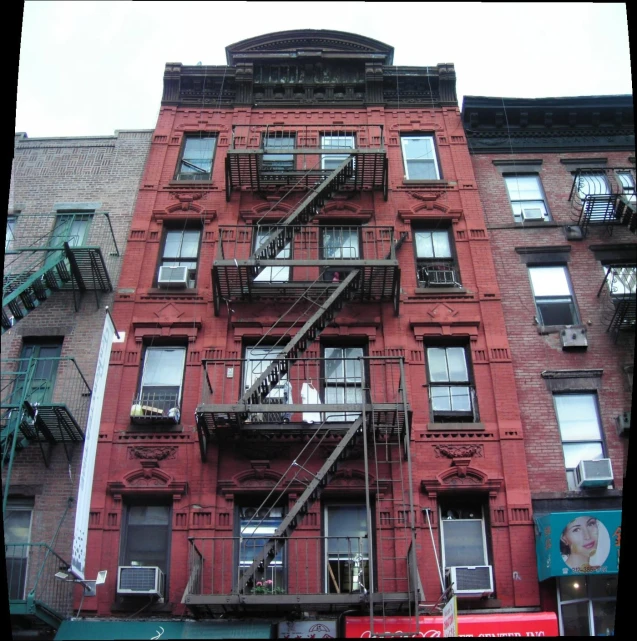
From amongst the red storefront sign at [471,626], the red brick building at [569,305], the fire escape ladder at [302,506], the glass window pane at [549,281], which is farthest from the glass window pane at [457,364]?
the red storefront sign at [471,626]

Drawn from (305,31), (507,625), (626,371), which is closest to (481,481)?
(507,625)

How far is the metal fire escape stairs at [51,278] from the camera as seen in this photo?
640 inches

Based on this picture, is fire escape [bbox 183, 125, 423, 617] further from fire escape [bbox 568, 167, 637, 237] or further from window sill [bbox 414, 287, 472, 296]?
fire escape [bbox 568, 167, 637, 237]

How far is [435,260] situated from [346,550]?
701cm

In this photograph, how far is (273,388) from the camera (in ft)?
51.5

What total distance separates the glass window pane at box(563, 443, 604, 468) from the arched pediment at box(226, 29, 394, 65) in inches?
469

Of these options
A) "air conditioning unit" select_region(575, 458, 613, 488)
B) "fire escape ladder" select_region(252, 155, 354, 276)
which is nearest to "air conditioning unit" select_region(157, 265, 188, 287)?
"fire escape ladder" select_region(252, 155, 354, 276)

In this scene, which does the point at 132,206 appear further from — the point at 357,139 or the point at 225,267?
the point at 357,139

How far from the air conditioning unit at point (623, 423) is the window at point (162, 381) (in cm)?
850

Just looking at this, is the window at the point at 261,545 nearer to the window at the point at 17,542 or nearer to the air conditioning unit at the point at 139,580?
the air conditioning unit at the point at 139,580

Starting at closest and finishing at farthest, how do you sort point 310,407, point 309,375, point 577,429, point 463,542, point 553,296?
point 310,407 < point 463,542 < point 577,429 < point 309,375 < point 553,296

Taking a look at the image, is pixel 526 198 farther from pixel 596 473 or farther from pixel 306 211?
pixel 596 473

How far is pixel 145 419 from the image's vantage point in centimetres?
1564

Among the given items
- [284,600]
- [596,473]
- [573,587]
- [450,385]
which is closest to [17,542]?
[284,600]
